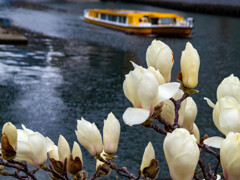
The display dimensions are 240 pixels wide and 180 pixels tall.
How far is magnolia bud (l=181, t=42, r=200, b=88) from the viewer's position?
27.9 inches

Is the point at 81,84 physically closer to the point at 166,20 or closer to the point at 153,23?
the point at 153,23

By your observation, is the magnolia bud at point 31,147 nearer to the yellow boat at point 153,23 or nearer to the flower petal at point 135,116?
the flower petal at point 135,116

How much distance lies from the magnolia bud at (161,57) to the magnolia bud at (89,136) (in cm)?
15

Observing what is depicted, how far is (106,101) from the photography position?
5023mm

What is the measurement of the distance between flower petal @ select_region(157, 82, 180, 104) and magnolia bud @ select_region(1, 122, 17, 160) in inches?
8.9

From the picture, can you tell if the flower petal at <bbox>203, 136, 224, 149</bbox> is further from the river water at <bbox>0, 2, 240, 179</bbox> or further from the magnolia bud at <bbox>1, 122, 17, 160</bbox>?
the river water at <bbox>0, 2, 240, 179</bbox>

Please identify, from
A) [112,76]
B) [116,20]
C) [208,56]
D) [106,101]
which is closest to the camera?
[106,101]

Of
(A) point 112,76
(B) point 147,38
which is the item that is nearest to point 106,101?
(A) point 112,76

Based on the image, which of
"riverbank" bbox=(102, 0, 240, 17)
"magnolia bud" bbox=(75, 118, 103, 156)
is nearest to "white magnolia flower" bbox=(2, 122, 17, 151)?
"magnolia bud" bbox=(75, 118, 103, 156)

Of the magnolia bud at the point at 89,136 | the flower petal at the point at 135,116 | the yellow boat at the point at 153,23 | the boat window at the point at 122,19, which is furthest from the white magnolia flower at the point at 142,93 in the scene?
the boat window at the point at 122,19

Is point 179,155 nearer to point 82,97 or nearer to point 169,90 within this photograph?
point 169,90

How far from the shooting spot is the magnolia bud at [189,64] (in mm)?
709

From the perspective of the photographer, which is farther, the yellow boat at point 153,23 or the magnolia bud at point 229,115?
the yellow boat at point 153,23

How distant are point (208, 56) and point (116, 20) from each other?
661 centimetres
